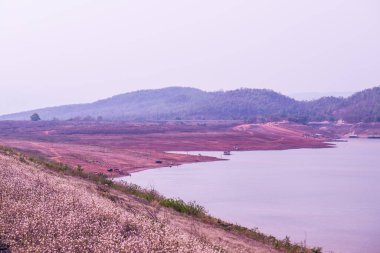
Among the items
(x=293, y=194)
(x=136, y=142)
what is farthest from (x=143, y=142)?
(x=293, y=194)

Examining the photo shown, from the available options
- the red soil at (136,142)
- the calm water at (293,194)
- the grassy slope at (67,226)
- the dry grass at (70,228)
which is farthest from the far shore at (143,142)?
the dry grass at (70,228)

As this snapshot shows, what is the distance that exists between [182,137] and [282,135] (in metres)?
23.3

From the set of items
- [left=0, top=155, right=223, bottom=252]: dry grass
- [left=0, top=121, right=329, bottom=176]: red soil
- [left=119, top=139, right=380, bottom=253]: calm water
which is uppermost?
[left=0, top=155, right=223, bottom=252]: dry grass

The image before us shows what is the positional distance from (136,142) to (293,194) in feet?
152

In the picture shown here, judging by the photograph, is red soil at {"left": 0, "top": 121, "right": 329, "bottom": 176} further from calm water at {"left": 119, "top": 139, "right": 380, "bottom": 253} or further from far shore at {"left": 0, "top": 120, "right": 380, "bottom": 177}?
calm water at {"left": 119, "top": 139, "right": 380, "bottom": 253}

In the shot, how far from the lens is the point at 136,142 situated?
3142 inches

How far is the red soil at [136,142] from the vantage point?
53844mm

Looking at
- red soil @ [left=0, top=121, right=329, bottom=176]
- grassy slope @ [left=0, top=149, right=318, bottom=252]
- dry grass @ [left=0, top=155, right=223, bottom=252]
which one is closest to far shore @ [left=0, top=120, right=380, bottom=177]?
red soil @ [left=0, top=121, right=329, bottom=176]

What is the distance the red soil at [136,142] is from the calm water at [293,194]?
5025mm

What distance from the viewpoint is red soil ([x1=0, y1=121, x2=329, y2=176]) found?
177ft

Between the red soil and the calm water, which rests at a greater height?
the red soil

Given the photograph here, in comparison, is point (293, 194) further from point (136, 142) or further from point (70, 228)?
point (136, 142)

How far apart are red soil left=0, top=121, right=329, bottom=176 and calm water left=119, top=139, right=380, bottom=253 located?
502cm

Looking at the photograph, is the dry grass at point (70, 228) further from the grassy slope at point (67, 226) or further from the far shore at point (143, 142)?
the far shore at point (143, 142)
